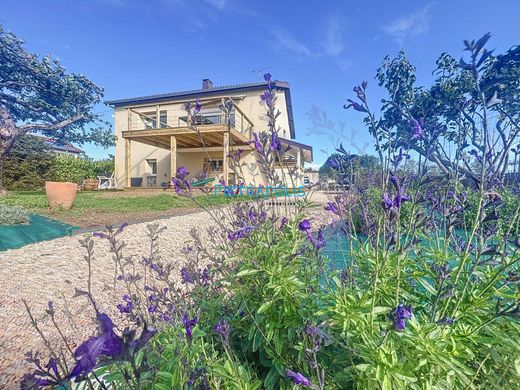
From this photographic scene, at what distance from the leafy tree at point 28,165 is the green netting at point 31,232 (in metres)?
13.6

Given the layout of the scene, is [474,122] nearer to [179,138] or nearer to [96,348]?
[96,348]

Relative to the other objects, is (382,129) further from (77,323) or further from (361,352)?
(77,323)

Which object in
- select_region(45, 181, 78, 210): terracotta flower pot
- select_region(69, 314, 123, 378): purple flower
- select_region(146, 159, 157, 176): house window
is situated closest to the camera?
select_region(69, 314, 123, 378): purple flower

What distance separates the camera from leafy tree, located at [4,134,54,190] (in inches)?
585

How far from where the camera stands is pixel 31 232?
4.74 metres

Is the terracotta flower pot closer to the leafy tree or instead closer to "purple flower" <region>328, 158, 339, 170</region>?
"purple flower" <region>328, 158, 339, 170</region>

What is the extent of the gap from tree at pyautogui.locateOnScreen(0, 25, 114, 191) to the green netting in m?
8.96

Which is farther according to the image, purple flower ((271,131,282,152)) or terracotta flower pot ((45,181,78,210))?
terracotta flower pot ((45,181,78,210))

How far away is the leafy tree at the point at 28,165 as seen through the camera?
48.7 ft

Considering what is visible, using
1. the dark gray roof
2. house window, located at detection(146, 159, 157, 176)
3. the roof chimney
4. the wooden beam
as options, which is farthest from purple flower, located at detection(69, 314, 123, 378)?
the roof chimney

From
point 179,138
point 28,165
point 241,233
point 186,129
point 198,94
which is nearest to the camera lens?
point 241,233

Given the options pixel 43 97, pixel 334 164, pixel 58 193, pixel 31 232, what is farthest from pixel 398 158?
pixel 43 97

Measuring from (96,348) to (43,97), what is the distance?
1919 cm

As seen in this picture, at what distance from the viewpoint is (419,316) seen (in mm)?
1134
